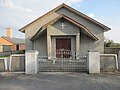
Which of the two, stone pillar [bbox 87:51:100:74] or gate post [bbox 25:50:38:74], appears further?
gate post [bbox 25:50:38:74]

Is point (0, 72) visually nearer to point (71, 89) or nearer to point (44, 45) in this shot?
point (71, 89)

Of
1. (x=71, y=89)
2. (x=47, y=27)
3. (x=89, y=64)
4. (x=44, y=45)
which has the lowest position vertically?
(x=71, y=89)

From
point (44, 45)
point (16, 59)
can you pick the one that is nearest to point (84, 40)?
point (44, 45)

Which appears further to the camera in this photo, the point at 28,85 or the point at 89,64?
the point at 89,64

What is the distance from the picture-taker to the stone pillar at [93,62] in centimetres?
1226

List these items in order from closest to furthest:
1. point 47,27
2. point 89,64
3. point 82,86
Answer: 1. point 82,86
2. point 89,64
3. point 47,27

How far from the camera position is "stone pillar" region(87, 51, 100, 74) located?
1226cm

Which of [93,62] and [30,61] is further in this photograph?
[30,61]

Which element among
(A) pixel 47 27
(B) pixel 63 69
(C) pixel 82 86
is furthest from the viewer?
(A) pixel 47 27

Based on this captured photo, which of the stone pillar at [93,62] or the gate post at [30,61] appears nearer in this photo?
the stone pillar at [93,62]

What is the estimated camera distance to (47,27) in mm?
20281

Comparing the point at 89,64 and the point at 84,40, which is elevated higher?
the point at 84,40

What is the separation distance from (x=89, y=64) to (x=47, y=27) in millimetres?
9070

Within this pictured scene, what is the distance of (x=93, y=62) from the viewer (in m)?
12.3
